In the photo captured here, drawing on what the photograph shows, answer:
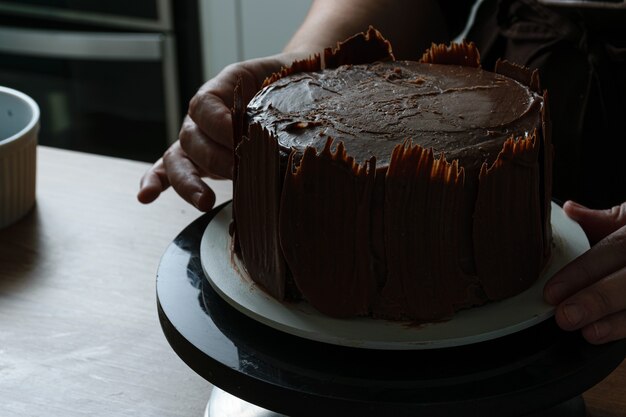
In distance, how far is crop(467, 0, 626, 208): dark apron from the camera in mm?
1206

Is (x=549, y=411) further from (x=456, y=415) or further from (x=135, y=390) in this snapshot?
(x=135, y=390)

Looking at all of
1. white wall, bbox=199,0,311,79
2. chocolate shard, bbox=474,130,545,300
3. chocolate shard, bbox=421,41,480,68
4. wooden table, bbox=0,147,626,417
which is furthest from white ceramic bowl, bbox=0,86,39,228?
white wall, bbox=199,0,311,79

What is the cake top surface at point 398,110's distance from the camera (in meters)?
0.75

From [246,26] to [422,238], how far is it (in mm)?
1679

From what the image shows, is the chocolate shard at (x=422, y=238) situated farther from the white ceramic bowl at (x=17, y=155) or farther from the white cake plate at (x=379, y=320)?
the white ceramic bowl at (x=17, y=155)

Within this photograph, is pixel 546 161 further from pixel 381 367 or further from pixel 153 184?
pixel 153 184

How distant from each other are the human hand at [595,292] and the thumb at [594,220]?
121 mm

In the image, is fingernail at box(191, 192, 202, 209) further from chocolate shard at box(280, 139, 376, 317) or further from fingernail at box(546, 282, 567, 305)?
fingernail at box(546, 282, 567, 305)

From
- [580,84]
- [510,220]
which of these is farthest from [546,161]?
[580,84]

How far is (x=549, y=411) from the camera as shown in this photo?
83cm

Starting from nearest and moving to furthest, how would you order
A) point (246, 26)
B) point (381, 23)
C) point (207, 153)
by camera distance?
point (207, 153), point (381, 23), point (246, 26)

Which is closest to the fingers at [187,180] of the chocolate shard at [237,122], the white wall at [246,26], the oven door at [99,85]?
the chocolate shard at [237,122]

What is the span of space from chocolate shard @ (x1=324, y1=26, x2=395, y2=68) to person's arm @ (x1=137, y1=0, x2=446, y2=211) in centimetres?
12

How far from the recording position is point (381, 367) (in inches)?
27.7
